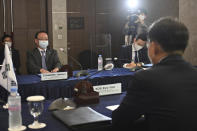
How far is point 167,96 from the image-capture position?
4.16 feet

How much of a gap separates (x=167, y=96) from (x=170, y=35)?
0.29 m

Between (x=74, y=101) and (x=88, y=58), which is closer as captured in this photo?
(x=74, y=101)

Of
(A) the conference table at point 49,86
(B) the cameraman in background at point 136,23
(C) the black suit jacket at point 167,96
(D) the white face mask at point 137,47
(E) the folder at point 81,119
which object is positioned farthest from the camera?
(B) the cameraman in background at point 136,23

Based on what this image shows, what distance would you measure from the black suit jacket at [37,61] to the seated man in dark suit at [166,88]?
8.73 ft

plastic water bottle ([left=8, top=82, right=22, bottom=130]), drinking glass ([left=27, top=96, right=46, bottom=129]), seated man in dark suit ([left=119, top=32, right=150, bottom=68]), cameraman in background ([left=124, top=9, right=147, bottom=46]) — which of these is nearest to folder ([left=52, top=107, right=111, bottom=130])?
drinking glass ([left=27, top=96, right=46, bottom=129])

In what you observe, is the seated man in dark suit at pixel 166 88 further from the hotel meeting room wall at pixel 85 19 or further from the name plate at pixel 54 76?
the hotel meeting room wall at pixel 85 19

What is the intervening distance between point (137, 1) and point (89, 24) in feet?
3.96

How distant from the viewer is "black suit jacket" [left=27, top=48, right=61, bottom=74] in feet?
12.6

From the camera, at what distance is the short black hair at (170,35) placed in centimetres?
132

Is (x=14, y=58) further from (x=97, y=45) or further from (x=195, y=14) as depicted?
(x=195, y=14)

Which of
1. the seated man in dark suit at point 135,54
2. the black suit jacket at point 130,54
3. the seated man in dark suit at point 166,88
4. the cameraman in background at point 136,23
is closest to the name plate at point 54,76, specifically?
the seated man in dark suit at point 135,54

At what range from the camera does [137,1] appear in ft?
20.9

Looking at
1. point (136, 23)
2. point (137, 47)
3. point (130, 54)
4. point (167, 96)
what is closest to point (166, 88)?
point (167, 96)

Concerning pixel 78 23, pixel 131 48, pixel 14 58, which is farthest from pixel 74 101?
pixel 78 23
